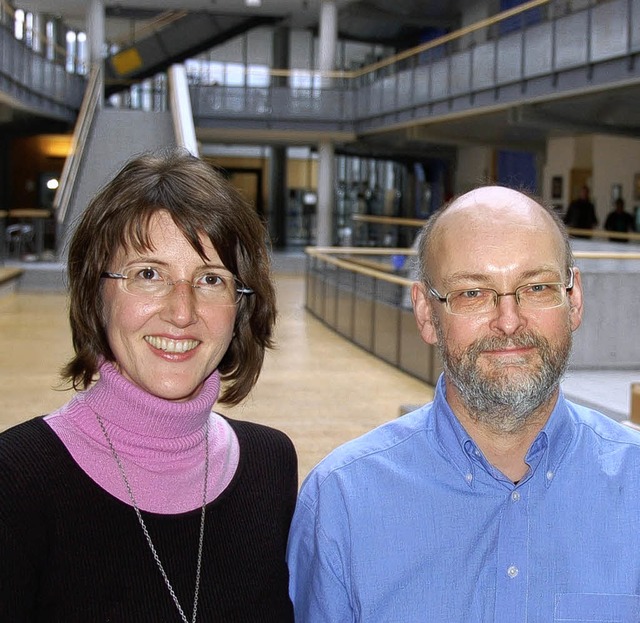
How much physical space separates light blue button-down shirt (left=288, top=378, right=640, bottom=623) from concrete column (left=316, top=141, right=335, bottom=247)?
2710 centimetres

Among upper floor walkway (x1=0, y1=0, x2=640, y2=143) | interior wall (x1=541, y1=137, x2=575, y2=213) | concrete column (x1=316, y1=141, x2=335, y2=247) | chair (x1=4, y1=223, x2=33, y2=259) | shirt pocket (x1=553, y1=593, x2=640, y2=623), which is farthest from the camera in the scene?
concrete column (x1=316, y1=141, x2=335, y2=247)

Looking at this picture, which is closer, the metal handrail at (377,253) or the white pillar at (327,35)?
the metal handrail at (377,253)

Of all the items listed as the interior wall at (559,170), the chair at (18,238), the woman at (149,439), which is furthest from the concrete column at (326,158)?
the woman at (149,439)

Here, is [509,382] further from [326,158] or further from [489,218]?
[326,158]

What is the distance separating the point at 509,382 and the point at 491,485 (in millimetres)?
220

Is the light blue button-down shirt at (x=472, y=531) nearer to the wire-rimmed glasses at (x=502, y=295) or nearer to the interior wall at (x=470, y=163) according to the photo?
the wire-rimmed glasses at (x=502, y=295)

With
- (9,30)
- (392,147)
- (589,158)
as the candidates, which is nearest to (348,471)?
(9,30)

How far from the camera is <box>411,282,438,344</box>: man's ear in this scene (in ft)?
7.45

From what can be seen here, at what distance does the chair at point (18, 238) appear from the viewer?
71.3 ft

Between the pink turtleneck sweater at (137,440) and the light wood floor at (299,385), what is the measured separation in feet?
13.2

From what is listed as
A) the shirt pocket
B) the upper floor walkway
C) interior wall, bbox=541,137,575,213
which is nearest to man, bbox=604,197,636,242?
the upper floor walkway

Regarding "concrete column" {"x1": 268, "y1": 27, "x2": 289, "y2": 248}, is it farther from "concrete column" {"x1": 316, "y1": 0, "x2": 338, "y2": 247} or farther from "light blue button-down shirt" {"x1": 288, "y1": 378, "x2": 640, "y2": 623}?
"light blue button-down shirt" {"x1": 288, "y1": 378, "x2": 640, "y2": 623}

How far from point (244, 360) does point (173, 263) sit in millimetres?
456

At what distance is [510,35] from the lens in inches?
725
